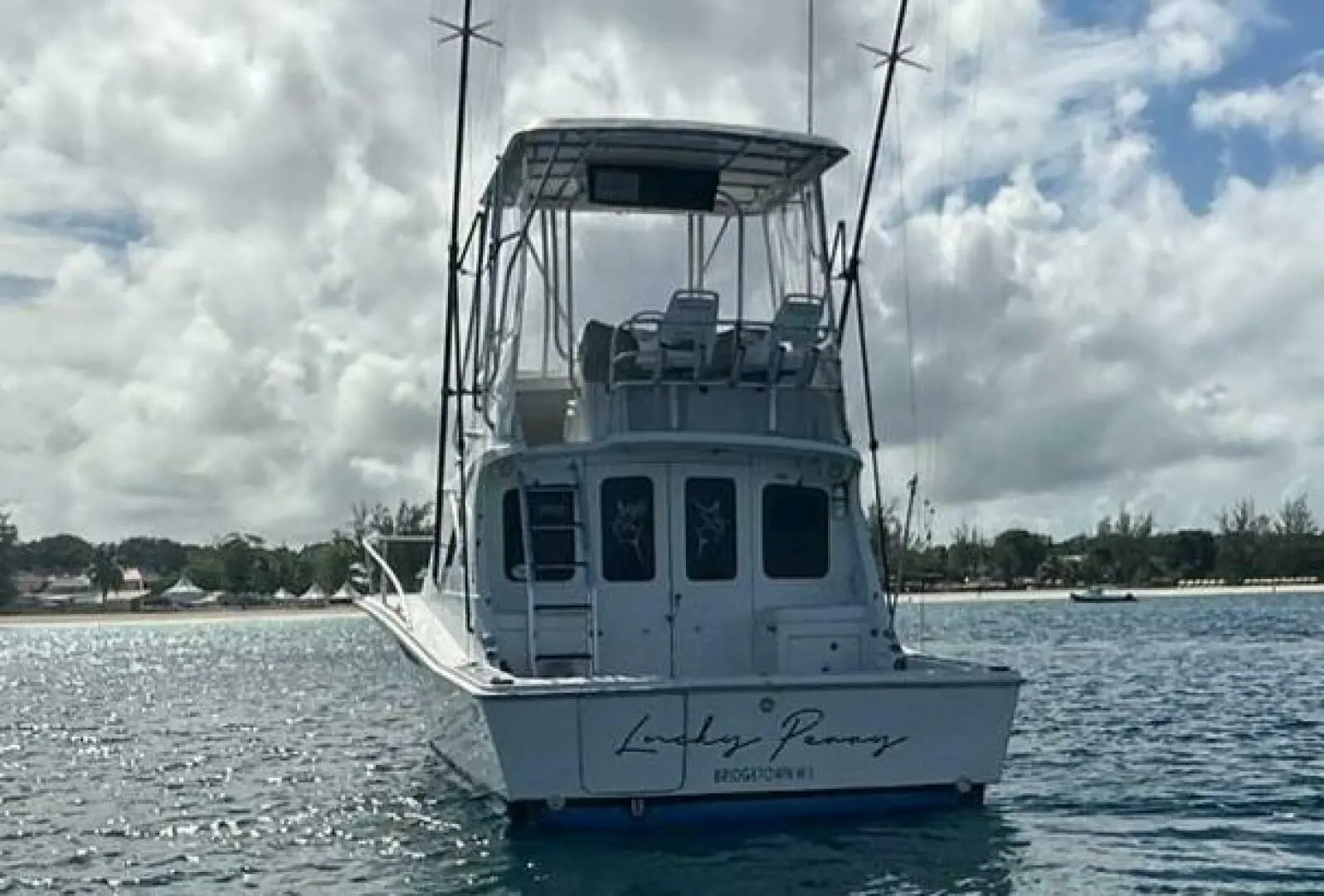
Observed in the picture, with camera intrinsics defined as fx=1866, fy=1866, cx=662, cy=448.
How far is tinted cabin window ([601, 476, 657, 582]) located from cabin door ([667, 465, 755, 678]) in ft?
0.76

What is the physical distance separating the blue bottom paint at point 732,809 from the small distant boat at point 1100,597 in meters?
128

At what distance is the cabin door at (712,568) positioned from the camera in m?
17.8

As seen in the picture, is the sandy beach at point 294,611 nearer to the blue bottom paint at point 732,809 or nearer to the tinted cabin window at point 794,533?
the tinted cabin window at point 794,533

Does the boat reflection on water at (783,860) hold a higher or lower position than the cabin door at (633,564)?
lower

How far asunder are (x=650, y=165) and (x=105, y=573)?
174 meters

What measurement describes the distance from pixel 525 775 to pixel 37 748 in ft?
60.0

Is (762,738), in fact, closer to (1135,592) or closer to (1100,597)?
(1100,597)

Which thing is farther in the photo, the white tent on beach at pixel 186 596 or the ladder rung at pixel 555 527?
the white tent on beach at pixel 186 596

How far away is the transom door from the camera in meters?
17.8

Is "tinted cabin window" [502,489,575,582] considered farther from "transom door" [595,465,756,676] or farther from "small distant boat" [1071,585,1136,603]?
"small distant boat" [1071,585,1136,603]

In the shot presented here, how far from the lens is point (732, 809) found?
15.6m

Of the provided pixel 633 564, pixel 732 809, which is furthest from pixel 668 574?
pixel 732 809

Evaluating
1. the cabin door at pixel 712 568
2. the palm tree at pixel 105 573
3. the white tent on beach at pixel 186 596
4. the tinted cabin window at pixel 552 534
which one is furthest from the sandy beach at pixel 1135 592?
the tinted cabin window at pixel 552 534

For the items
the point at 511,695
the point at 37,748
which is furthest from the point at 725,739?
the point at 37,748
